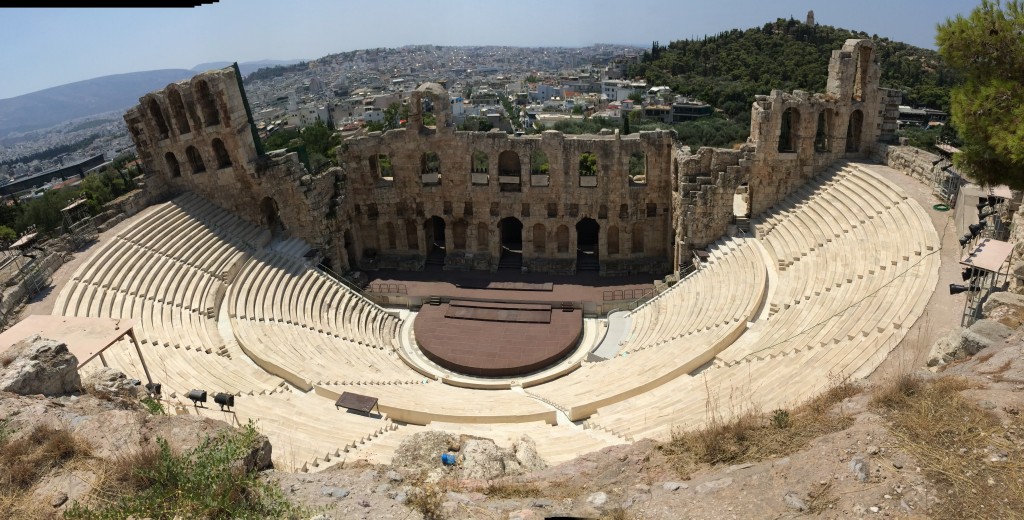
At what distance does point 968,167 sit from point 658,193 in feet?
50.6

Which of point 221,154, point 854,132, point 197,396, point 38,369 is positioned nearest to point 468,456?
point 197,396

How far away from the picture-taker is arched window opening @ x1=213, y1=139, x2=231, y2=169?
90.0 feet

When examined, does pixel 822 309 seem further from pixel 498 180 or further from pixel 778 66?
pixel 778 66

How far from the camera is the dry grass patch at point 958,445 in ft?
22.6

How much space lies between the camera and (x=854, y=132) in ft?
86.1

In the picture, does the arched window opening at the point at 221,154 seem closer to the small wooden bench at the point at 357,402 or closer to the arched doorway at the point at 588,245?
the small wooden bench at the point at 357,402

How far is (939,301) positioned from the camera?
50.6 feet

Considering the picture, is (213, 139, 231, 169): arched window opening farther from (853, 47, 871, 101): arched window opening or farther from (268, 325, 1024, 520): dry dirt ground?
(853, 47, 871, 101): arched window opening

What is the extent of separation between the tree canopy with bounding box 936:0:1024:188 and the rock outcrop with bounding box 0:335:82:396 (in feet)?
66.1

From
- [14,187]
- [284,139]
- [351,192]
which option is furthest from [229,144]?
[14,187]

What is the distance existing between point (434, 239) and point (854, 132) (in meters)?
21.7

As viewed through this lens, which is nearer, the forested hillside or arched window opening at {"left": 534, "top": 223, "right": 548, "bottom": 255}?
arched window opening at {"left": 534, "top": 223, "right": 548, "bottom": 255}

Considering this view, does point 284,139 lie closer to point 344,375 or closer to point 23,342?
point 344,375

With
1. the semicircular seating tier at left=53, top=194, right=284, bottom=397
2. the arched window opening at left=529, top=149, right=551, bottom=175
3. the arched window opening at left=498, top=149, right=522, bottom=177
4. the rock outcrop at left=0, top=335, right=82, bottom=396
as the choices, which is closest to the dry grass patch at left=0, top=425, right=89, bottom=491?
the rock outcrop at left=0, top=335, right=82, bottom=396
